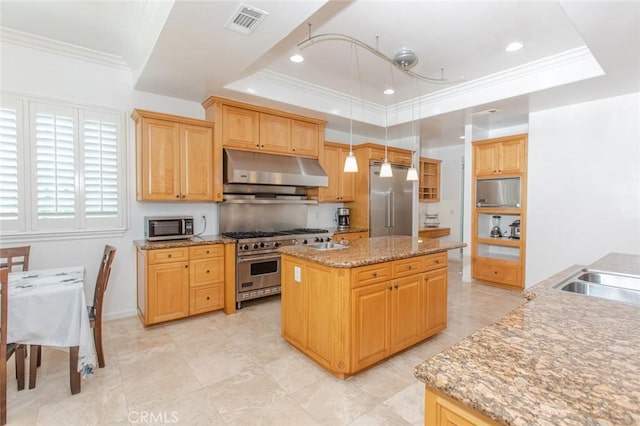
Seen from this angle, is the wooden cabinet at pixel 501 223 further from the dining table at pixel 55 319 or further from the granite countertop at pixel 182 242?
the dining table at pixel 55 319

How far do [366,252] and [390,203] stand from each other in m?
3.09

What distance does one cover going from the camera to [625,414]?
726 mm

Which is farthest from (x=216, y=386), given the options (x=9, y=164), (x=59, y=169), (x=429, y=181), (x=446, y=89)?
(x=429, y=181)

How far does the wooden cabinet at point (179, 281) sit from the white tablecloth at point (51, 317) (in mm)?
1156

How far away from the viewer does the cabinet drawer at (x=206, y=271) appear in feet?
11.9

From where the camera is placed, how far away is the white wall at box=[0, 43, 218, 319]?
317cm

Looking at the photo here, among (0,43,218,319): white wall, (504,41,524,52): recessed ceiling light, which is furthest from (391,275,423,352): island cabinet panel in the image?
(0,43,218,319): white wall

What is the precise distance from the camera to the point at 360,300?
2.41 m

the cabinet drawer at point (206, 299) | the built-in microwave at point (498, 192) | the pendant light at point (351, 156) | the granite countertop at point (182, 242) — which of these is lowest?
the cabinet drawer at point (206, 299)

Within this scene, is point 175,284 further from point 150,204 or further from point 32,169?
point 32,169

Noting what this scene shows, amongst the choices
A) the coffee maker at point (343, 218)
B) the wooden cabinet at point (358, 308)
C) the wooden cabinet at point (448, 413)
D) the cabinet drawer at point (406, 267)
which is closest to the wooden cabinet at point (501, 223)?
the coffee maker at point (343, 218)

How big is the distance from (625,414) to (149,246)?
3689 mm

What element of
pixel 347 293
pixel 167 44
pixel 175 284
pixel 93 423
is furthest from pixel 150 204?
pixel 347 293

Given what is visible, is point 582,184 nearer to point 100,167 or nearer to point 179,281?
point 179,281
